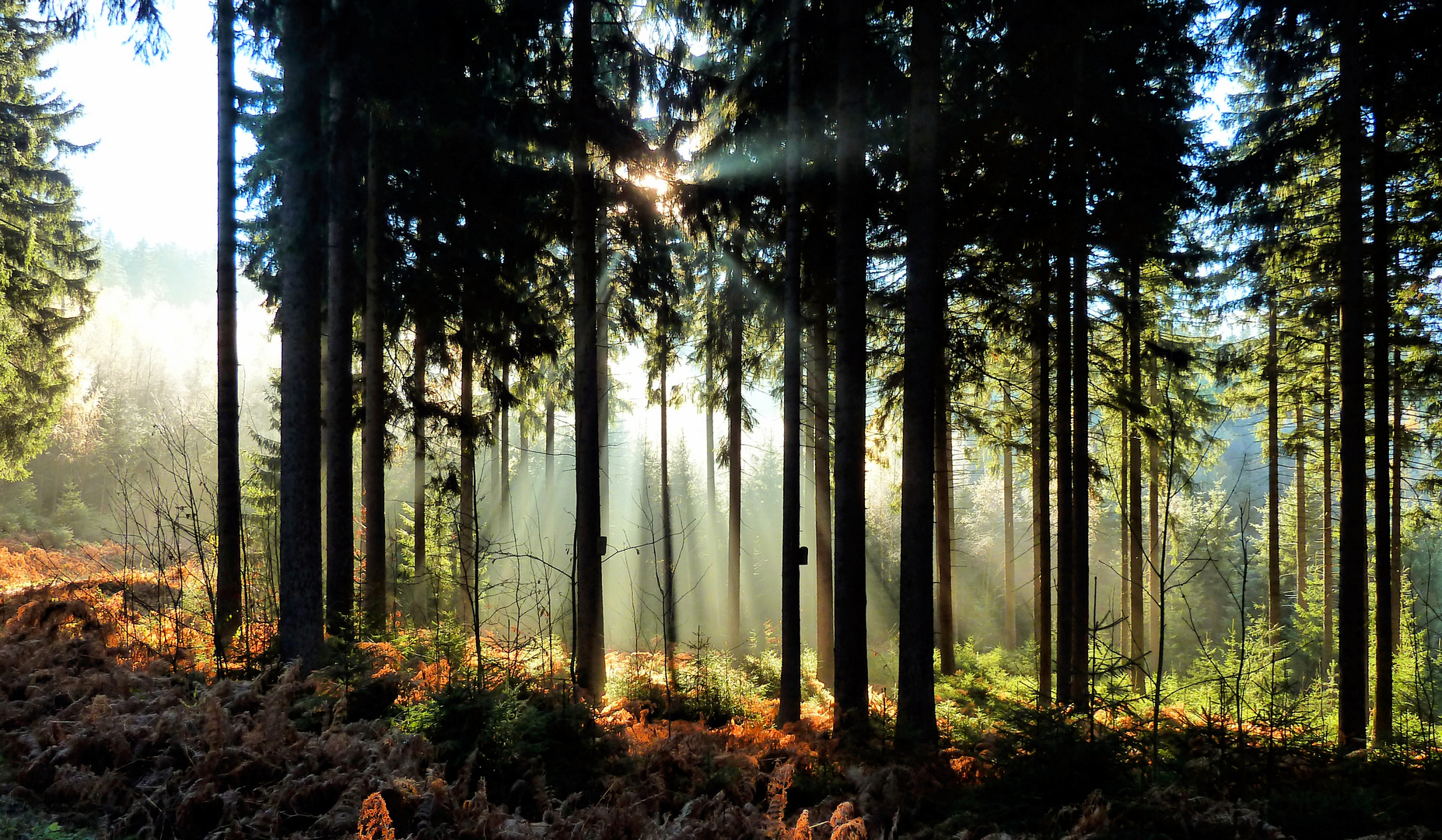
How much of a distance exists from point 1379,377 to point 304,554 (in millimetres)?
13999

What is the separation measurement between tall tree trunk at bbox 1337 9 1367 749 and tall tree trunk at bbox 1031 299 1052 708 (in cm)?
370

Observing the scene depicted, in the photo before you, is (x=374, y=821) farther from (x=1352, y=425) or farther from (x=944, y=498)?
(x=1352, y=425)

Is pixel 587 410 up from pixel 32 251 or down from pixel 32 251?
down

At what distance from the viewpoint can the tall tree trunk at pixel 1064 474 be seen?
991 centimetres

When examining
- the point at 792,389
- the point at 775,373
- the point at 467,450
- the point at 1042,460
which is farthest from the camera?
the point at 775,373

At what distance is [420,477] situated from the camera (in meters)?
13.1

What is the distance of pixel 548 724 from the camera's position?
5.32 meters

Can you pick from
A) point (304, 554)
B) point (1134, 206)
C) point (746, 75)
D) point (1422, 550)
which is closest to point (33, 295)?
point (304, 554)

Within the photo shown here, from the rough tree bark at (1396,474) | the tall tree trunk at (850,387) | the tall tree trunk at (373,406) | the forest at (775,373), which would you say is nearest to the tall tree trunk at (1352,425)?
the forest at (775,373)

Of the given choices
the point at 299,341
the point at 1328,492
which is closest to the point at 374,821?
the point at 299,341

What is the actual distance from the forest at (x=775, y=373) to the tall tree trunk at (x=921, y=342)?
0.06 metres

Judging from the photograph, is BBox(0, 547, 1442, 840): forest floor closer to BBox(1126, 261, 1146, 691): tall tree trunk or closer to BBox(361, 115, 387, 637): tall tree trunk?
BBox(361, 115, 387, 637): tall tree trunk

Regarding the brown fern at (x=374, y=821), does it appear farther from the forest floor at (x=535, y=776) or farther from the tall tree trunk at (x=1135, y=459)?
the tall tree trunk at (x=1135, y=459)

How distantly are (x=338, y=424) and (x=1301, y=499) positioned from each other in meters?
23.3
